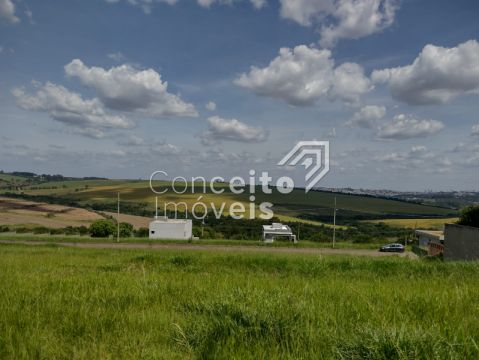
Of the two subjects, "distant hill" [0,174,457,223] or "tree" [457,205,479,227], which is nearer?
"tree" [457,205,479,227]

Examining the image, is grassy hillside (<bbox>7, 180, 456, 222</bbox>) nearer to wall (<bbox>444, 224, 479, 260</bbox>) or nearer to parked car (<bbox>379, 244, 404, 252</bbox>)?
parked car (<bbox>379, 244, 404, 252</bbox>)

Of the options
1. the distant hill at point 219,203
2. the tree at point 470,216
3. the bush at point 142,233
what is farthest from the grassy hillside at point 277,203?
the tree at point 470,216

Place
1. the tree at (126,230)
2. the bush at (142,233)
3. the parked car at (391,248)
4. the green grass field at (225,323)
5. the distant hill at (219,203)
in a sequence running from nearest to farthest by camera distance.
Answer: the green grass field at (225,323)
the parked car at (391,248)
the tree at (126,230)
the bush at (142,233)
the distant hill at (219,203)

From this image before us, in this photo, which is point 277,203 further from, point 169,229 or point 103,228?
point 103,228

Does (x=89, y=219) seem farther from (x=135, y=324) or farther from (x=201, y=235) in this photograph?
(x=135, y=324)

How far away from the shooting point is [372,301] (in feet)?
14.0

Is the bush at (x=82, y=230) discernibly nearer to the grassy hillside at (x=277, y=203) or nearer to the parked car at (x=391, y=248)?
the grassy hillside at (x=277, y=203)

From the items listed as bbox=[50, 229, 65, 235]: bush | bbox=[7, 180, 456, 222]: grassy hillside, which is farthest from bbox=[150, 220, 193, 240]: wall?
bbox=[7, 180, 456, 222]: grassy hillside

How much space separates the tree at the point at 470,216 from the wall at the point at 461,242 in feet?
22.4

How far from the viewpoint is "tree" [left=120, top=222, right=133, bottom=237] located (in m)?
69.6

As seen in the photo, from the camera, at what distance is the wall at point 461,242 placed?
26406 millimetres

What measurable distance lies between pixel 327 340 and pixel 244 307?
2.57ft

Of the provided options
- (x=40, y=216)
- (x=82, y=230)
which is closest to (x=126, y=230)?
(x=82, y=230)

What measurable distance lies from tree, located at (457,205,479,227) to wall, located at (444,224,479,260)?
6812 mm
